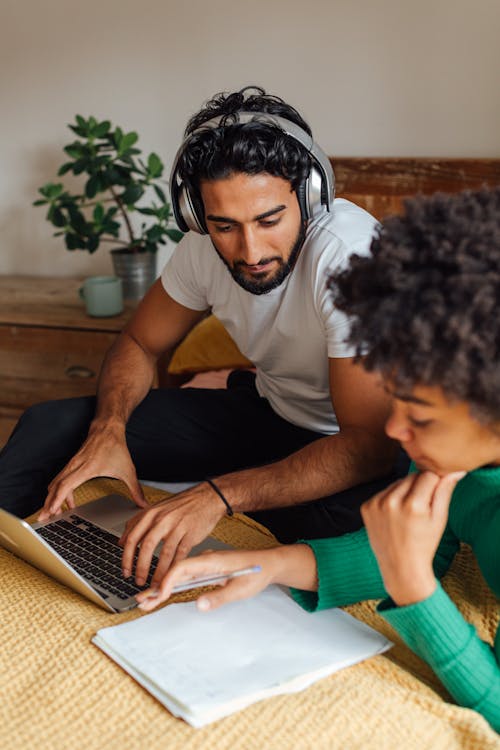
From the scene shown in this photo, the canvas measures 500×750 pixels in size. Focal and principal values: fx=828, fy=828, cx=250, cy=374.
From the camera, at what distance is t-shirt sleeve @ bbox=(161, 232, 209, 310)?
5.23 feet

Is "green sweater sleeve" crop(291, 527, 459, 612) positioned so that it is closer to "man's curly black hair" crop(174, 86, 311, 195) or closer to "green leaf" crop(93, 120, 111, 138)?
"man's curly black hair" crop(174, 86, 311, 195)

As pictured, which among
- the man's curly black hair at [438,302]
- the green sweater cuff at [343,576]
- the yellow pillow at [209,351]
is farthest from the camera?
the yellow pillow at [209,351]

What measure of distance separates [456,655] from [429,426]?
24cm

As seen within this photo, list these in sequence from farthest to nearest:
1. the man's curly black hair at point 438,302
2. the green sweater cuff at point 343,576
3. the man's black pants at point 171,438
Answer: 1. the man's black pants at point 171,438
2. the green sweater cuff at point 343,576
3. the man's curly black hair at point 438,302

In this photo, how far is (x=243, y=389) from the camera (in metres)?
1.71

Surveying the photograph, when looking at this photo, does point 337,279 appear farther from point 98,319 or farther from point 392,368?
point 98,319

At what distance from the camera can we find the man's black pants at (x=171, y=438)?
1468 millimetres

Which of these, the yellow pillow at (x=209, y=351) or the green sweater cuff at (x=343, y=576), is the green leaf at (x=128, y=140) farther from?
the green sweater cuff at (x=343, y=576)

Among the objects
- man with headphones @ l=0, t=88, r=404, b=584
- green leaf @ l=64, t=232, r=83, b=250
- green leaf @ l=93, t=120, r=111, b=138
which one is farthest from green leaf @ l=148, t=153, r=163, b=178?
man with headphones @ l=0, t=88, r=404, b=584

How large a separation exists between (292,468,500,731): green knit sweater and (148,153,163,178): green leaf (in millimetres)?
1627

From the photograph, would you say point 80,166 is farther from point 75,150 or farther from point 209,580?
point 209,580

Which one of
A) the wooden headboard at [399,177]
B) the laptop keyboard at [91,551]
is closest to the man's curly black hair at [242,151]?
Result: the laptop keyboard at [91,551]

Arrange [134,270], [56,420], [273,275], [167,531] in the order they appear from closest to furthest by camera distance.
Result: [167,531], [273,275], [56,420], [134,270]

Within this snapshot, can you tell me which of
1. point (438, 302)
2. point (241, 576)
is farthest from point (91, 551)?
point (438, 302)
